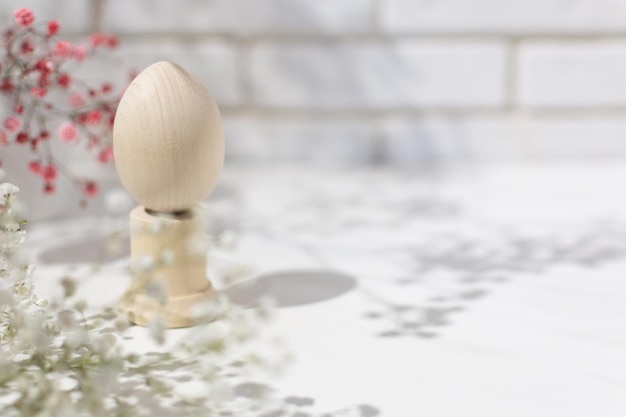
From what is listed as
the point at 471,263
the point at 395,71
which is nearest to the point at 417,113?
the point at 395,71

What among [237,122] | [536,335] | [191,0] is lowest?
[536,335]

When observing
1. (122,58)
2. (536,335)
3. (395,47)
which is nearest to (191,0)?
(122,58)

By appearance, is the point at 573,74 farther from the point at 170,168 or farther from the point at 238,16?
the point at 170,168

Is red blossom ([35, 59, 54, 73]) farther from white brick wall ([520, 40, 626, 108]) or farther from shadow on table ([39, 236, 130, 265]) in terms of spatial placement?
white brick wall ([520, 40, 626, 108])

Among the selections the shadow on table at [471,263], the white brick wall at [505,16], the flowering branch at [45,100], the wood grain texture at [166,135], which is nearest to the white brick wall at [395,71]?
the white brick wall at [505,16]

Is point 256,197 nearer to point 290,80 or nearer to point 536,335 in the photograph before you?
point 290,80

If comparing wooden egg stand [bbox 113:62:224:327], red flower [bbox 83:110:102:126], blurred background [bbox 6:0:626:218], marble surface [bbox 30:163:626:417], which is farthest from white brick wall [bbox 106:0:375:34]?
wooden egg stand [bbox 113:62:224:327]

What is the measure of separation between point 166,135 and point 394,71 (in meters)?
0.50

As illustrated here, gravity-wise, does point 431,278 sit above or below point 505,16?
below

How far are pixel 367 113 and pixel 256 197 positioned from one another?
0.19 meters

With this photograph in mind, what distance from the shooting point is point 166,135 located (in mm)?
551

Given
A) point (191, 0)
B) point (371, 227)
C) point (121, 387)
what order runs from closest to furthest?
point (121, 387)
point (371, 227)
point (191, 0)

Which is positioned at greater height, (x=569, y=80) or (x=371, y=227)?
(x=569, y=80)

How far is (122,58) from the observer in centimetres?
98
